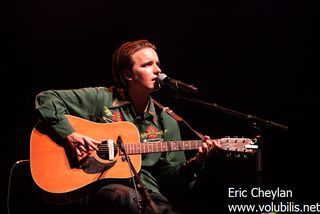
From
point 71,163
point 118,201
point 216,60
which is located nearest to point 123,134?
point 71,163

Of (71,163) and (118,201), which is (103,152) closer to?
(71,163)

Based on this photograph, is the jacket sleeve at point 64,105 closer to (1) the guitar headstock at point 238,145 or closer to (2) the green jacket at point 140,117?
(2) the green jacket at point 140,117

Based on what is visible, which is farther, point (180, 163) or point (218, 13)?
point (218, 13)

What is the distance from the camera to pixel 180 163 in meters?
3.00

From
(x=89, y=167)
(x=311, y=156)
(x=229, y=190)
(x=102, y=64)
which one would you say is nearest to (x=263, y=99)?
(x=311, y=156)

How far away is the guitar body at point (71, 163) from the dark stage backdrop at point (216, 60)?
0.99 meters

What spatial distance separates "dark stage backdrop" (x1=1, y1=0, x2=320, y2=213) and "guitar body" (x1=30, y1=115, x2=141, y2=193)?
99 cm

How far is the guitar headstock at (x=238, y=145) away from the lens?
105 inches

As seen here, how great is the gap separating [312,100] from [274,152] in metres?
0.62

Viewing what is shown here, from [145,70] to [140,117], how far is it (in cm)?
36

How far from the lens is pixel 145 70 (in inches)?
116

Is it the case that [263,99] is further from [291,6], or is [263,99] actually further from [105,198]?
[105,198]

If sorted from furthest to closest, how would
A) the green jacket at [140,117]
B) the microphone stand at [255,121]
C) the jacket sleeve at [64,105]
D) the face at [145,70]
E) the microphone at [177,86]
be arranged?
the face at [145,70] → the green jacket at [140,117] → the jacket sleeve at [64,105] → the microphone stand at [255,121] → the microphone at [177,86]

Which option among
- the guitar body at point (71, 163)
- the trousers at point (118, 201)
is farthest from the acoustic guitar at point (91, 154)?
the trousers at point (118, 201)
